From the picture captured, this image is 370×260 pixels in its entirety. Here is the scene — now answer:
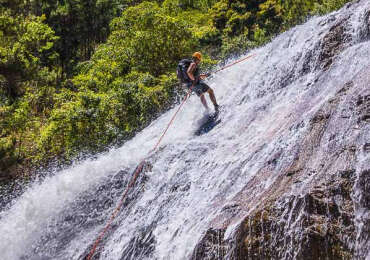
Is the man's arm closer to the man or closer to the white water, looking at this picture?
the man

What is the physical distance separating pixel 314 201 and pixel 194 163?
3.17m

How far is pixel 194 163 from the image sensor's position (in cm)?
720

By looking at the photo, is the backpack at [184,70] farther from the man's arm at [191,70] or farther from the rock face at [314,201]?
the rock face at [314,201]

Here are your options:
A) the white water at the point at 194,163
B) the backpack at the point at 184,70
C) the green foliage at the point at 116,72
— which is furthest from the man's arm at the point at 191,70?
the green foliage at the point at 116,72

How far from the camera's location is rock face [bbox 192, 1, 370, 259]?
13.3 feet

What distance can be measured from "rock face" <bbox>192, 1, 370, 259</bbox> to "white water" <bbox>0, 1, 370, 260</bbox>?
27 centimetres

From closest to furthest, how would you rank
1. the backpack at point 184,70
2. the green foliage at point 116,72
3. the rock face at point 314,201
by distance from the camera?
the rock face at point 314,201, the backpack at point 184,70, the green foliage at point 116,72

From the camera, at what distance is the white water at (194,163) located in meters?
5.88

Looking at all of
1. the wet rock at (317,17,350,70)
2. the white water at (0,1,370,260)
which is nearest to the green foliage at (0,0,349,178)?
the white water at (0,1,370,260)

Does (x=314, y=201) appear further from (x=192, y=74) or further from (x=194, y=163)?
(x=192, y=74)

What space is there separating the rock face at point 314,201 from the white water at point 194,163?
10.7 inches

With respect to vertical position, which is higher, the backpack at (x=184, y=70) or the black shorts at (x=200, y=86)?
the backpack at (x=184, y=70)

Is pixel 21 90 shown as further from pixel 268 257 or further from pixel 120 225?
pixel 268 257

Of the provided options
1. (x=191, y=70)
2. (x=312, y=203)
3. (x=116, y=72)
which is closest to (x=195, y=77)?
(x=191, y=70)
